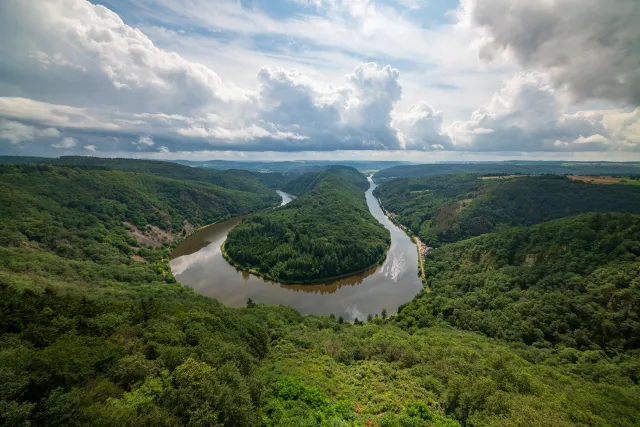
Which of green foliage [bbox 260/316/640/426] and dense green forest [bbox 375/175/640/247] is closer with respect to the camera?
green foliage [bbox 260/316/640/426]

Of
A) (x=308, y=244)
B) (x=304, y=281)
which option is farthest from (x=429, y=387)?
(x=308, y=244)

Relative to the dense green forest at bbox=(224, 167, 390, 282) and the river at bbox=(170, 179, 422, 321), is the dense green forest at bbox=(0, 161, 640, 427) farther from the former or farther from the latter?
the dense green forest at bbox=(224, 167, 390, 282)

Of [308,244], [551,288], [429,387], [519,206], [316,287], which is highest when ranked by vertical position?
[519,206]

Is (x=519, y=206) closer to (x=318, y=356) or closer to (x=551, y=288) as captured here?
(x=551, y=288)

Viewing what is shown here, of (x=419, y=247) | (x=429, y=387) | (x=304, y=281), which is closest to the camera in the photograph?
(x=429, y=387)

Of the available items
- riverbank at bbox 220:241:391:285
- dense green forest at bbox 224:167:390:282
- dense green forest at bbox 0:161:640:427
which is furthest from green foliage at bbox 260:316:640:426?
dense green forest at bbox 224:167:390:282

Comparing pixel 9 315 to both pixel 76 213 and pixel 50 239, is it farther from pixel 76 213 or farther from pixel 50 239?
pixel 76 213

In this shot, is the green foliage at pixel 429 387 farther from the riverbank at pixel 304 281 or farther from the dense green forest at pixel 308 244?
the dense green forest at pixel 308 244
